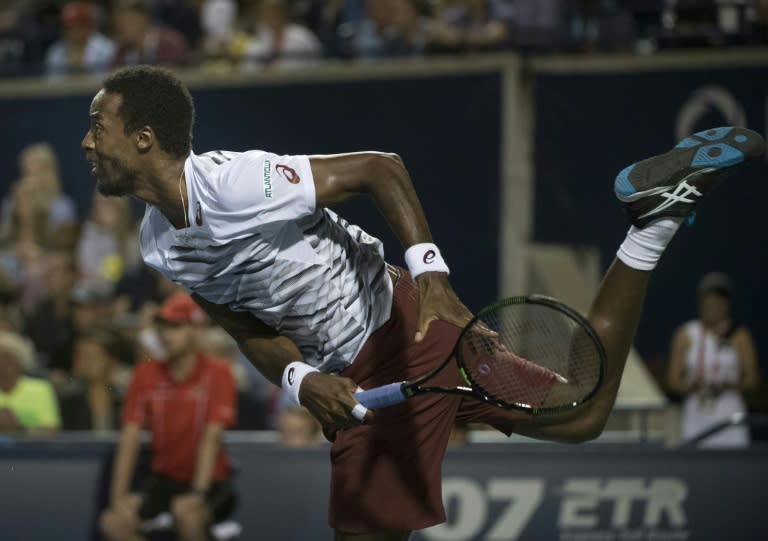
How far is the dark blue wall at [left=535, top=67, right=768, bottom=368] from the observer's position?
28.6 ft

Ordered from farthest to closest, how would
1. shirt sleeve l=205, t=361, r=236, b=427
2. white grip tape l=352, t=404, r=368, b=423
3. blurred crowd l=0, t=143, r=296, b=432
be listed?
blurred crowd l=0, t=143, r=296, b=432, shirt sleeve l=205, t=361, r=236, b=427, white grip tape l=352, t=404, r=368, b=423

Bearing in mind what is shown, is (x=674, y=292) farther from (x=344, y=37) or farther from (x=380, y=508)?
(x=380, y=508)

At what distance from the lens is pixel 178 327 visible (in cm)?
750

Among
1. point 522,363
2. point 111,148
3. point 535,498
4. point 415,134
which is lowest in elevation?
point 535,498

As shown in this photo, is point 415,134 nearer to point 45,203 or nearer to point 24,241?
point 45,203

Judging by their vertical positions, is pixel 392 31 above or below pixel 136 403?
above

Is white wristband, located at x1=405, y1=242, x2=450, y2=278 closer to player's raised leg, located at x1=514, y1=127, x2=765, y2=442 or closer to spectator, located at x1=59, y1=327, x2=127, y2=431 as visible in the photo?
player's raised leg, located at x1=514, y1=127, x2=765, y2=442

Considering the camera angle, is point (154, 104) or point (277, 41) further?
point (277, 41)

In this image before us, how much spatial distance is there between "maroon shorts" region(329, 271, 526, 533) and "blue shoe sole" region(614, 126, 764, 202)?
0.84 meters

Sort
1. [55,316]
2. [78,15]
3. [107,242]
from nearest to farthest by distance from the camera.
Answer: [55,316] < [107,242] < [78,15]

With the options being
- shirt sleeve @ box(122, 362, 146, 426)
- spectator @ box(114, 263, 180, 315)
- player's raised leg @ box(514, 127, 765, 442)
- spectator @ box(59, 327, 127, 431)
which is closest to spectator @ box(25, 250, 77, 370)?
spectator @ box(114, 263, 180, 315)

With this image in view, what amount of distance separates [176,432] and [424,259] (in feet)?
11.9

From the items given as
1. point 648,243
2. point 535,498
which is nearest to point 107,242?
point 535,498

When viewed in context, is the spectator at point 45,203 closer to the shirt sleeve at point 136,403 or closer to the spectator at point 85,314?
the spectator at point 85,314
